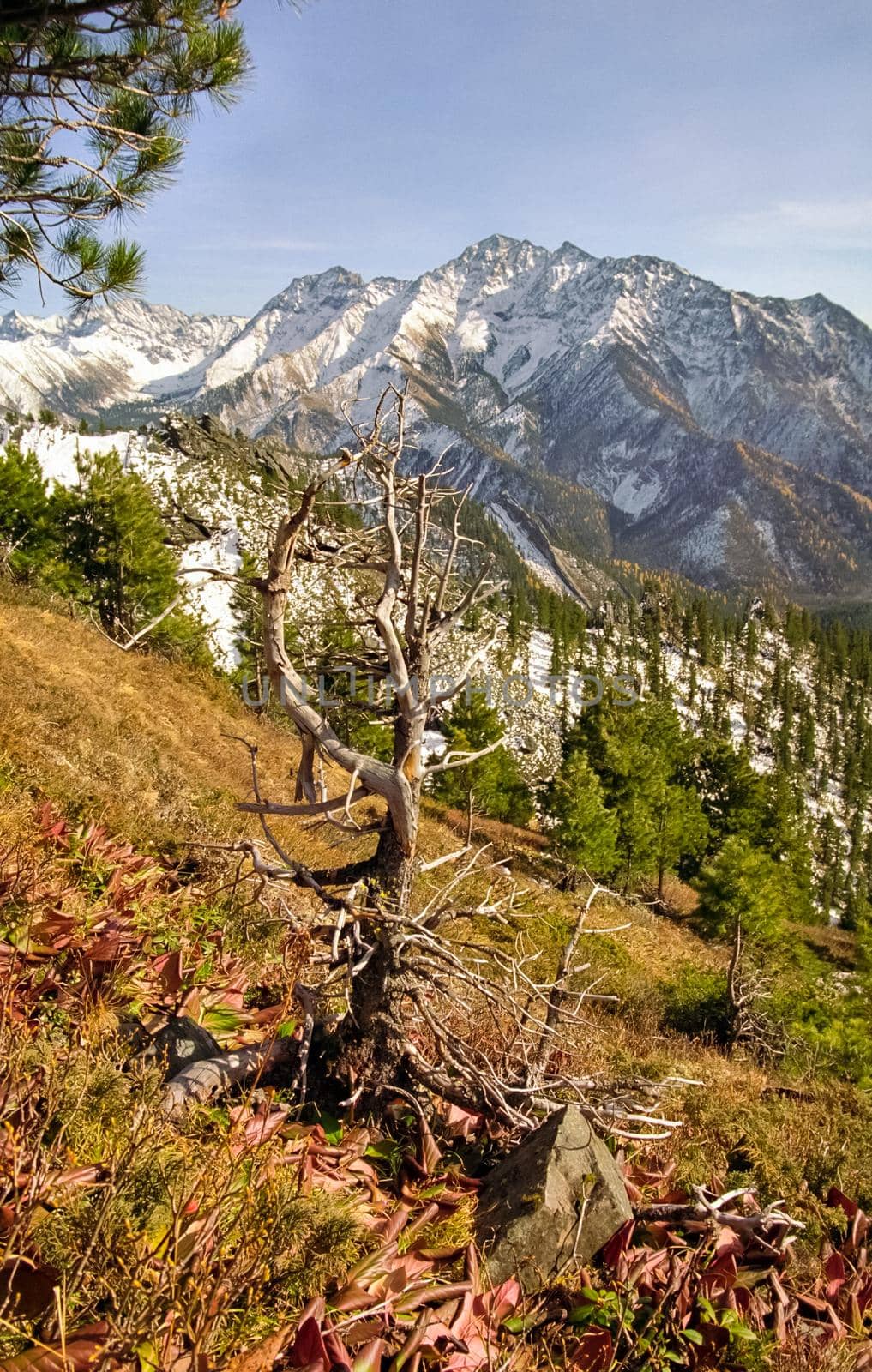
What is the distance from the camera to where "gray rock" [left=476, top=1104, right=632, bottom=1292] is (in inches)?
140

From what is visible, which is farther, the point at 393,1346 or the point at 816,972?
the point at 816,972

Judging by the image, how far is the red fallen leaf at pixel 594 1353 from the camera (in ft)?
10.3

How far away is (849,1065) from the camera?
41.1 feet

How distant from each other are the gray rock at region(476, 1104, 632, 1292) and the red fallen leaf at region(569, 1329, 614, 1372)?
0.35 metres

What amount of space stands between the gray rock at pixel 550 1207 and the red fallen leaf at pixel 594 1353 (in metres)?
0.35

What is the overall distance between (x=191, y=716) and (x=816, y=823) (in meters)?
79.2

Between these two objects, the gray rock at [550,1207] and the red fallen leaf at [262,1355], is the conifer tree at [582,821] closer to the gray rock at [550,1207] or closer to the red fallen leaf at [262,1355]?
the gray rock at [550,1207]

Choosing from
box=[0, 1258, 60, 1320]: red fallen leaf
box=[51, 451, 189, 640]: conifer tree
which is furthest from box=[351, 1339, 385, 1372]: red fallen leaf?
box=[51, 451, 189, 640]: conifer tree

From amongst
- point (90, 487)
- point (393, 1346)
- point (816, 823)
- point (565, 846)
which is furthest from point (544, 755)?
point (393, 1346)

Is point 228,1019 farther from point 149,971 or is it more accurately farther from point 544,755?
point 544,755

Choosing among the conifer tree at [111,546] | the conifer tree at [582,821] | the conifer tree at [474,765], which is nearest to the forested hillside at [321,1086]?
the conifer tree at [582,821]

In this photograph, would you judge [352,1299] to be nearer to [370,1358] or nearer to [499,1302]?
[370,1358]

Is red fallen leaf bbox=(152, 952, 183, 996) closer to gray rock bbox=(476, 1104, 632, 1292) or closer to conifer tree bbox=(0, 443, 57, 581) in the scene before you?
gray rock bbox=(476, 1104, 632, 1292)

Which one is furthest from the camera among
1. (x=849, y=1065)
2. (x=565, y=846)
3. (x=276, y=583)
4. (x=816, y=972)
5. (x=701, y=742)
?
(x=701, y=742)
